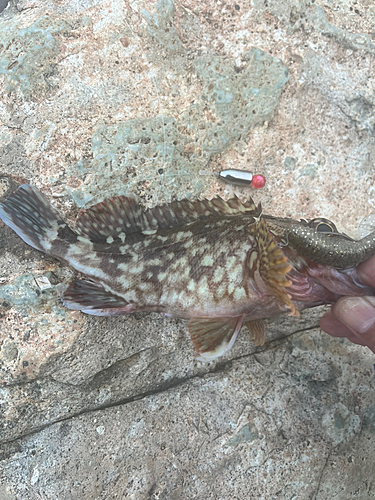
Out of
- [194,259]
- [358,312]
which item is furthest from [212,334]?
[358,312]

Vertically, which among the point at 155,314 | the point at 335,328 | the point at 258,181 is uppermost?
the point at 258,181

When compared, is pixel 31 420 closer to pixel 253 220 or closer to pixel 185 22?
pixel 253 220

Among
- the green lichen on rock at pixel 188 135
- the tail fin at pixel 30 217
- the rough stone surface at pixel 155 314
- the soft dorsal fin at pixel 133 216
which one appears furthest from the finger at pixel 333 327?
the tail fin at pixel 30 217

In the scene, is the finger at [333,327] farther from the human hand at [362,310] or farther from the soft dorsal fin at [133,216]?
the soft dorsal fin at [133,216]

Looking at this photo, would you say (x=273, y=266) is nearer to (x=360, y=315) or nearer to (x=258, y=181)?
(x=360, y=315)

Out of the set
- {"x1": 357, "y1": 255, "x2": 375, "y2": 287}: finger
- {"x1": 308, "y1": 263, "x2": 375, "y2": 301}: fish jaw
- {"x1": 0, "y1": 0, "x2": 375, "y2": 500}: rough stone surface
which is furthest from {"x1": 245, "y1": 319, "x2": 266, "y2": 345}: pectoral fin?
{"x1": 357, "y1": 255, "x2": 375, "y2": 287}: finger

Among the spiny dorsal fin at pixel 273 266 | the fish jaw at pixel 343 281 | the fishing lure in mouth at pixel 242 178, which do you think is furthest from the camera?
the fishing lure in mouth at pixel 242 178

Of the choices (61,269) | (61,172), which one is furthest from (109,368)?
(61,172)
